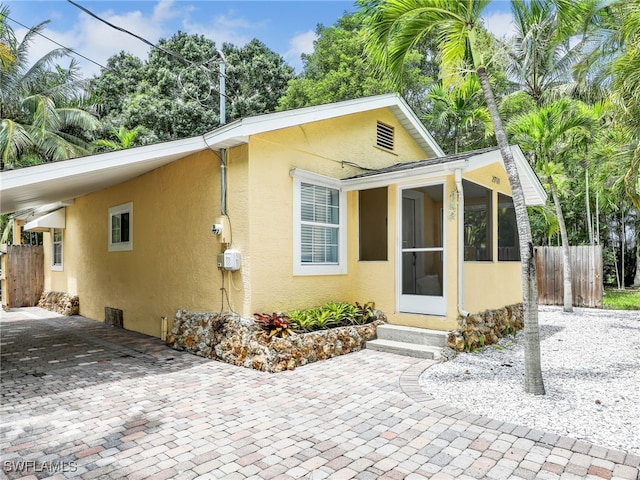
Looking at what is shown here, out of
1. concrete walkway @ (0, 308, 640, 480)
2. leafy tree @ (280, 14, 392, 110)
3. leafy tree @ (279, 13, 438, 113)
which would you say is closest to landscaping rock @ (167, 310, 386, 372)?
concrete walkway @ (0, 308, 640, 480)

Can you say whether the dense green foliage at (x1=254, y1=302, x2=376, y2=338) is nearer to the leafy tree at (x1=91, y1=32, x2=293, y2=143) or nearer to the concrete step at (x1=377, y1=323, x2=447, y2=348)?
the concrete step at (x1=377, y1=323, x2=447, y2=348)

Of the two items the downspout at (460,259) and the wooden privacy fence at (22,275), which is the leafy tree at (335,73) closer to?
the downspout at (460,259)

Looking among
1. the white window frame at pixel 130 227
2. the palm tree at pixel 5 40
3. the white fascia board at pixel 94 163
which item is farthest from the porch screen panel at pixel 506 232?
the palm tree at pixel 5 40

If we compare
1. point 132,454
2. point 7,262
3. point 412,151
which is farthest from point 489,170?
point 7,262

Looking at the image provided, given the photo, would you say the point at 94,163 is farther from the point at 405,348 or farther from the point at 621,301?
the point at 621,301

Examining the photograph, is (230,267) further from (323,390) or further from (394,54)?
(394,54)

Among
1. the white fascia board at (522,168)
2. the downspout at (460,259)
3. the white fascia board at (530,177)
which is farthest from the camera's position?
the white fascia board at (530,177)

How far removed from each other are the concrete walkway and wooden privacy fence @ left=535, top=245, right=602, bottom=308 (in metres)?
10.4

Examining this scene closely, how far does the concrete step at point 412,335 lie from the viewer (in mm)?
7219

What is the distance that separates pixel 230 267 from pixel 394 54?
438 centimetres

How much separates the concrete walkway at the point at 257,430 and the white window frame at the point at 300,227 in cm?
205

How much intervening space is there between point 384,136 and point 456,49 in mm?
4626

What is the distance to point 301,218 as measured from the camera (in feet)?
26.2

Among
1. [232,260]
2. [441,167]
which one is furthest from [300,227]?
[441,167]
